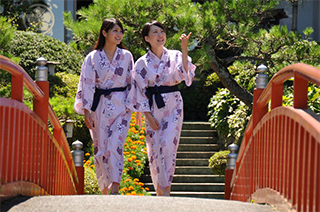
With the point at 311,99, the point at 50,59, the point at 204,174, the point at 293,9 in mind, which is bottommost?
the point at 204,174

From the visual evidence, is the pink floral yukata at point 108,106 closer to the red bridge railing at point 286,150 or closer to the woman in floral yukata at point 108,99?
the woman in floral yukata at point 108,99

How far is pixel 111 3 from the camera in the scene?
344 inches

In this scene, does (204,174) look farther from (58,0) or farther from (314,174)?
(314,174)

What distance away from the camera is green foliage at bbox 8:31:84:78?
37.4 feet

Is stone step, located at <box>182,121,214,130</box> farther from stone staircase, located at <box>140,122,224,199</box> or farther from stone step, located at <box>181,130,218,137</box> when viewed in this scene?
stone step, located at <box>181,130,218,137</box>

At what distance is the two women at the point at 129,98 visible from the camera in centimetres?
590

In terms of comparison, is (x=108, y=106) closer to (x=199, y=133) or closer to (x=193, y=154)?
(x=193, y=154)

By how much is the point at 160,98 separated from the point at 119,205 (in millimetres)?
2214

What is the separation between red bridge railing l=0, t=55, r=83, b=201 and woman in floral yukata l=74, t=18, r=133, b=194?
0.44 metres

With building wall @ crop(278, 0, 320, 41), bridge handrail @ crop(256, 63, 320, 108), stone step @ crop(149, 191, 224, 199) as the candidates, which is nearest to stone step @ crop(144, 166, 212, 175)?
stone step @ crop(149, 191, 224, 199)

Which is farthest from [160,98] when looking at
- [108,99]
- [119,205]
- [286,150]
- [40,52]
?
[40,52]

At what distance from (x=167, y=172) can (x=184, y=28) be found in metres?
3.35

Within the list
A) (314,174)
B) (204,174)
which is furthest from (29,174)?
(204,174)

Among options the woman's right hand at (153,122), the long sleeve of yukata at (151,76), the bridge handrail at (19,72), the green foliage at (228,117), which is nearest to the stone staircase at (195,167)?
the green foliage at (228,117)
